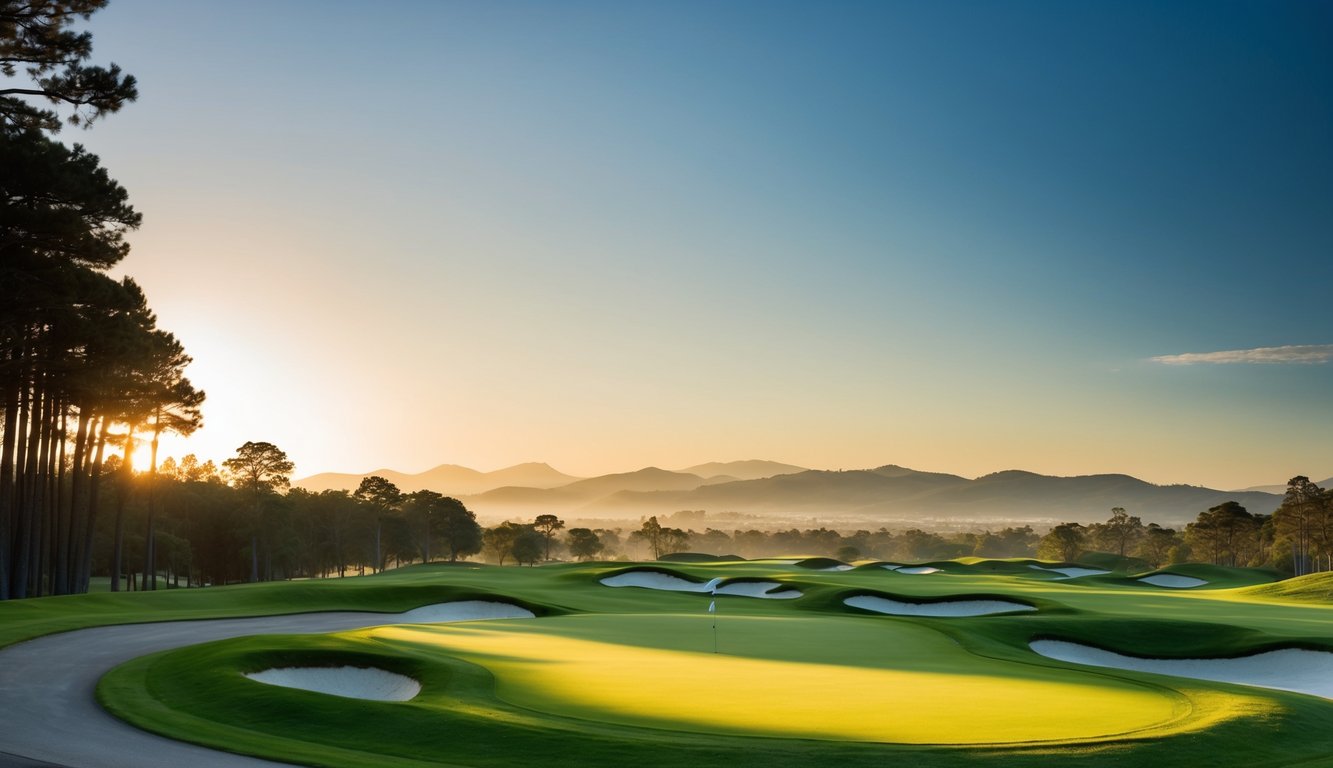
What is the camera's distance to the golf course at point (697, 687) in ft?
44.5

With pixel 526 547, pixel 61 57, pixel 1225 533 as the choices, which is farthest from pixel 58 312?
pixel 1225 533

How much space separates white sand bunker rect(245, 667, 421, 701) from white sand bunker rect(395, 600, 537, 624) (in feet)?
66.9

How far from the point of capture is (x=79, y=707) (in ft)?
54.1

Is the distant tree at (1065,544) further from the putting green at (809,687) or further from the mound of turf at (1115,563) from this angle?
the putting green at (809,687)

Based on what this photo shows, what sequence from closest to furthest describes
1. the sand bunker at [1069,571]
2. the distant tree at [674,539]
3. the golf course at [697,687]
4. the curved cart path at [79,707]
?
the curved cart path at [79,707] → the golf course at [697,687] → the sand bunker at [1069,571] → the distant tree at [674,539]

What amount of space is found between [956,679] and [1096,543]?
16291 centimetres

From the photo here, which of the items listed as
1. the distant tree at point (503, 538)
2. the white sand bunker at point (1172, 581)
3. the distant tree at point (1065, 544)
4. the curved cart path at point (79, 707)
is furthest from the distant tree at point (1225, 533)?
the curved cart path at point (79, 707)

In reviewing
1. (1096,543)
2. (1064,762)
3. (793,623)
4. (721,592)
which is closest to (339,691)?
(1064,762)

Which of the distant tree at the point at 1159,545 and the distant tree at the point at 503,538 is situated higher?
the distant tree at the point at 503,538

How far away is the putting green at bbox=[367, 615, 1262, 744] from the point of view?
14.8m

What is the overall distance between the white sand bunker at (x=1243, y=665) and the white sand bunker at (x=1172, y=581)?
50.5 m

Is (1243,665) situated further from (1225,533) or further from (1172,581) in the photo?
(1225,533)

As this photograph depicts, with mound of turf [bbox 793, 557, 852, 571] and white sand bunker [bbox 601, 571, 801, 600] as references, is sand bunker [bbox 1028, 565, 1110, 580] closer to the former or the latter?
mound of turf [bbox 793, 557, 852, 571]

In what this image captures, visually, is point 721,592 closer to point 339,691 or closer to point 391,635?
point 391,635
